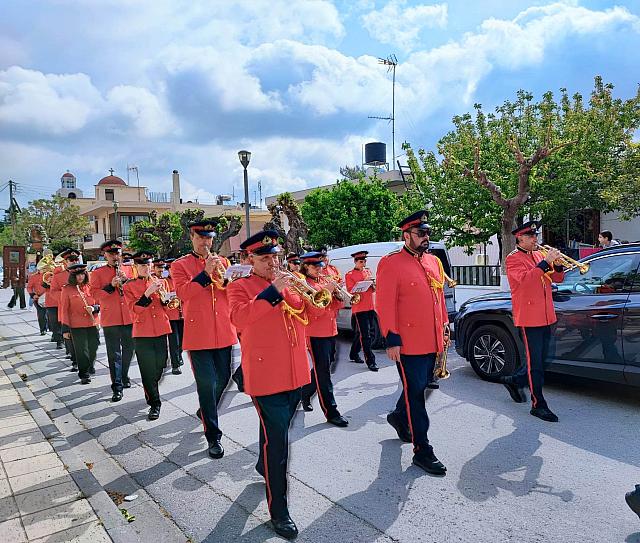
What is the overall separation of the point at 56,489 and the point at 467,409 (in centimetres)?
401

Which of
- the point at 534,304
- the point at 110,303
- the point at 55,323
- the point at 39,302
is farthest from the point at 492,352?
the point at 39,302

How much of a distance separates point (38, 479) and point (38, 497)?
1.19ft

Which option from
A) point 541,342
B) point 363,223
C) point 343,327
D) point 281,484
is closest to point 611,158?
point 363,223

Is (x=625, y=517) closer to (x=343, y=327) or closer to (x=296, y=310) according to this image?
(x=296, y=310)

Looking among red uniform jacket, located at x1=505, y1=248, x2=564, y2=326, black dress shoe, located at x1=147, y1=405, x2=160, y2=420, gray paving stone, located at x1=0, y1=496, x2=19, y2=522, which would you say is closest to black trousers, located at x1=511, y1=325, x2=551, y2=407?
red uniform jacket, located at x1=505, y1=248, x2=564, y2=326

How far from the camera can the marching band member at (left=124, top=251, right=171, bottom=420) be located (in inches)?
225

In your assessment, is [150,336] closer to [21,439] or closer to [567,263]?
[21,439]

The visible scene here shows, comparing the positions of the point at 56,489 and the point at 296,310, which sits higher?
the point at 296,310

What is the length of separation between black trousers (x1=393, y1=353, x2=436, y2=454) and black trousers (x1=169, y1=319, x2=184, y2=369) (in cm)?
483

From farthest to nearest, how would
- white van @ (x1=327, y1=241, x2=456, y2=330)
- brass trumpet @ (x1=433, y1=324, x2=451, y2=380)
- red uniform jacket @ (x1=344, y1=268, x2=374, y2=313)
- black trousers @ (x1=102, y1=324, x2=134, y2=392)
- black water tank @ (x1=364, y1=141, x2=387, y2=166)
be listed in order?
black water tank @ (x1=364, y1=141, x2=387, y2=166) < white van @ (x1=327, y1=241, x2=456, y2=330) < red uniform jacket @ (x1=344, y1=268, x2=374, y2=313) < black trousers @ (x1=102, y1=324, x2=134, y2=392) < brass trumpet @ (x1=433, y1=324, x2=451, y2=380)

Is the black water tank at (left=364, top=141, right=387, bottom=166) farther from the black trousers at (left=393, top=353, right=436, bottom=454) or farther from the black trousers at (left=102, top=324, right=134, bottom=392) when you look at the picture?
the black trousers at (left=393, top=353, right=436, bottom=454)

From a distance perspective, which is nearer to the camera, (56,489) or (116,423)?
(56,489)

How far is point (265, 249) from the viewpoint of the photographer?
3.47m

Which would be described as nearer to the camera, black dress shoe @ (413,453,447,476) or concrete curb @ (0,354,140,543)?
concrete curb @ (0,354,140,543)
